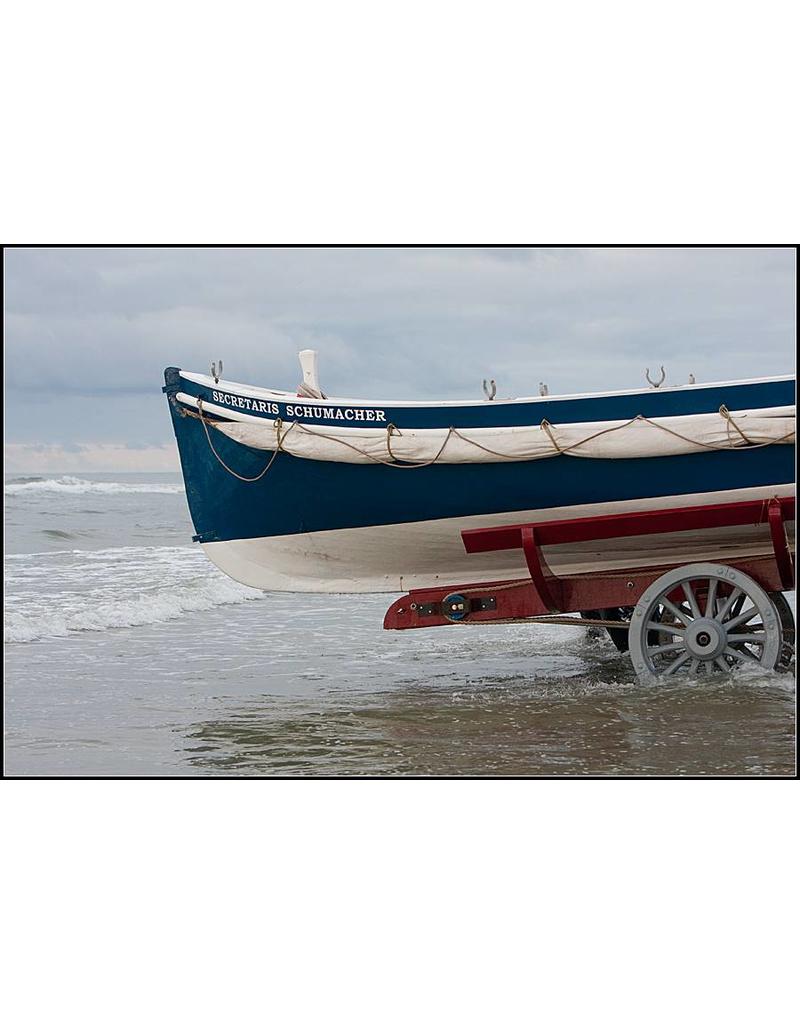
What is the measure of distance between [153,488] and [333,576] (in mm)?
2546

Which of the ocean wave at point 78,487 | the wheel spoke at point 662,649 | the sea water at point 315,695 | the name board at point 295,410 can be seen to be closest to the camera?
the sea water at point 315,695

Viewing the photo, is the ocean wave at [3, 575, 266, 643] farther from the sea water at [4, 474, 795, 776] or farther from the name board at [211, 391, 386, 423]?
the name board at [211, 391, 386, 423]

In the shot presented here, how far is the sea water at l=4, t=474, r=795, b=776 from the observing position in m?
5.02

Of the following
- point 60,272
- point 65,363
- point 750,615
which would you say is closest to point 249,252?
point 60,272

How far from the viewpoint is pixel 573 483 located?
608 cm

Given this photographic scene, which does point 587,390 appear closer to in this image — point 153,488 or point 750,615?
point 750,615

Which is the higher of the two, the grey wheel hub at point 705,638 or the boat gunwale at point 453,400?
the boat gunwale at point 453,400

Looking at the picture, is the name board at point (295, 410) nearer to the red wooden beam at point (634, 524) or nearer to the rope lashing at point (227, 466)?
the rope lashing at point (227, 466)

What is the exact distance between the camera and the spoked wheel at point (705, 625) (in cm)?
574

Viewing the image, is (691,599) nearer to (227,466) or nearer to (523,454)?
(523,454)

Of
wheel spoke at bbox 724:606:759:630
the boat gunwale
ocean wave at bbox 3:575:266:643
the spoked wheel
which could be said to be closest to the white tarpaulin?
the boat gunwale

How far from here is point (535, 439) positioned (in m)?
6.02

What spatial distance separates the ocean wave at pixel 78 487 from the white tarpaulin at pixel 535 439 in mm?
1421

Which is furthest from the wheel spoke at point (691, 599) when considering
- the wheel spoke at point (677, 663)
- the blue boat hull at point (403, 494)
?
the blue boat hull at point (403, 494)
